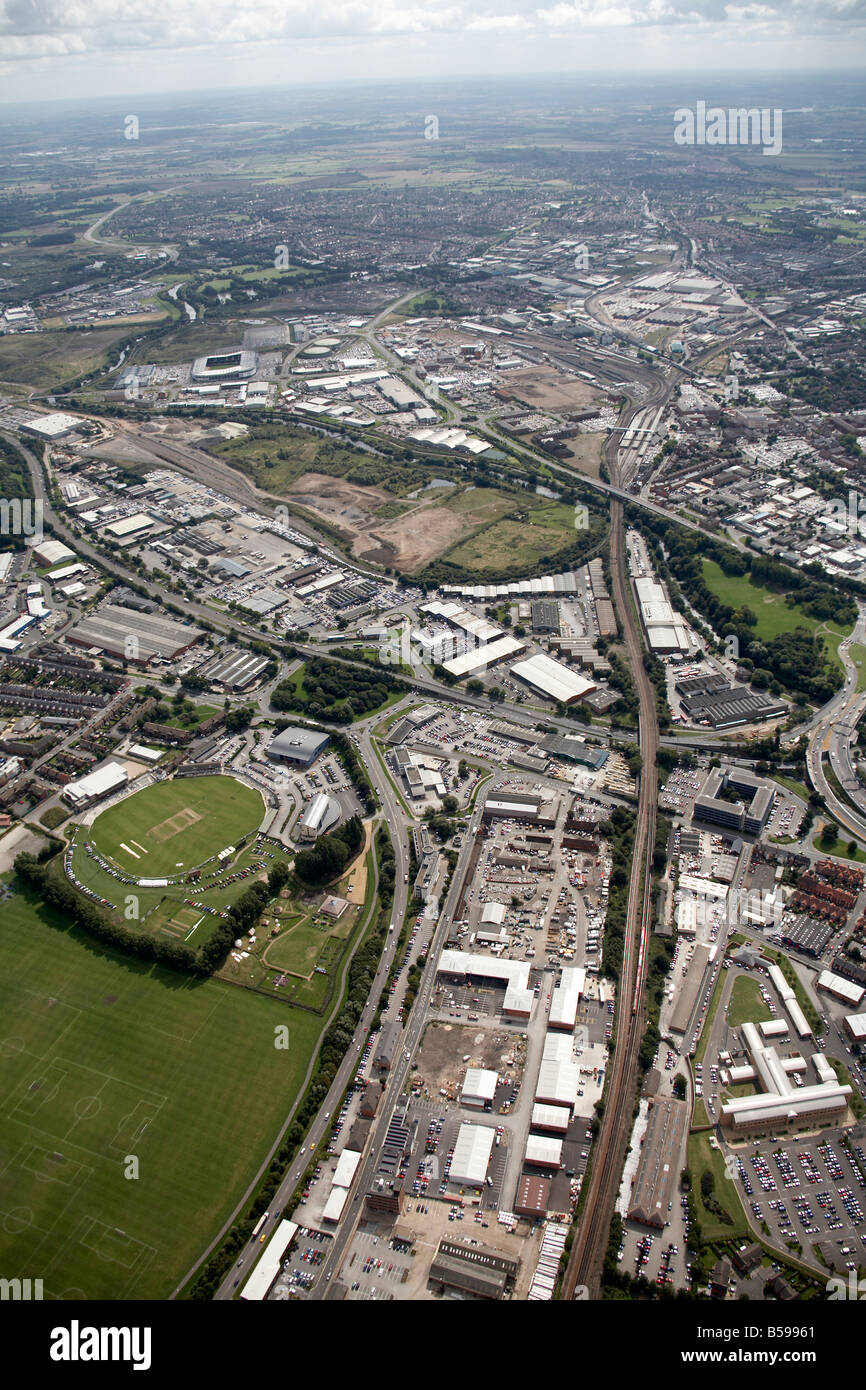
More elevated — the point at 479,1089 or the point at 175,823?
the point at 175,823

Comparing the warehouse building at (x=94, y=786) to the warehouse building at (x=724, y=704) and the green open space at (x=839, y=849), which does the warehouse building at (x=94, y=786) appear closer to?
the warehouse building at (x=724, y=704)

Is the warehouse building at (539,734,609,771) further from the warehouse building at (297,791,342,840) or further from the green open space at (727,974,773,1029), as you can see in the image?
the green open space at (727,974,773,1029)

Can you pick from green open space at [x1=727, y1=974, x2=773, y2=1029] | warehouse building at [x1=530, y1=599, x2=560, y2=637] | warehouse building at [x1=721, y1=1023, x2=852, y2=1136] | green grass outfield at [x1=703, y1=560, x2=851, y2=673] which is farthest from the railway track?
green grass outfield at [x1=703, y1=560, x2=851, y2=673]

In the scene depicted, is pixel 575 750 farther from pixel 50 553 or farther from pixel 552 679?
pixel 50 553

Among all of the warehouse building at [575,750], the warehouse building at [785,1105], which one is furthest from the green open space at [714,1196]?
the warehouse building at [575,750]

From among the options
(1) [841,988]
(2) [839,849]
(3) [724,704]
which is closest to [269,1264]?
(1) [841,988]
